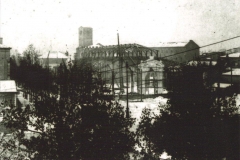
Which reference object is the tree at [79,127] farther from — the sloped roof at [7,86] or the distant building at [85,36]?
the distant building at [85,36]

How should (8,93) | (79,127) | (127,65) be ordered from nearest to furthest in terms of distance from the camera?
(79,127), (127,65), (8,93)

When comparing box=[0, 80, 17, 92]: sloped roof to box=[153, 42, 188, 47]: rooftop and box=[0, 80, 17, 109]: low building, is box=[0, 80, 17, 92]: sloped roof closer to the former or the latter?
box=[0, 80, 17, 109]: low building

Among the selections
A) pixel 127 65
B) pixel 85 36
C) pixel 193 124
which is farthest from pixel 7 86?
pixel 85 36

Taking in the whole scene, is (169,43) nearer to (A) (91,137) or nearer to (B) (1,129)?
(B) (1,129)

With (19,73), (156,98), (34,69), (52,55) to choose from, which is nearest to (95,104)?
(156,98)

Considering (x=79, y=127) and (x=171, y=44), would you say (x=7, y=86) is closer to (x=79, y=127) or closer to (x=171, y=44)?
(x=79, y=127)
